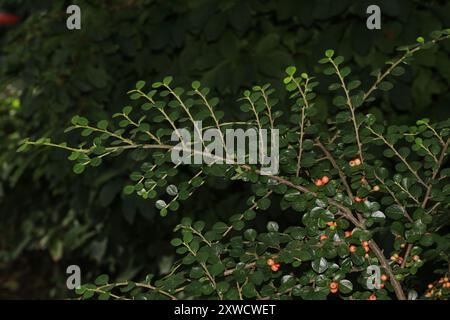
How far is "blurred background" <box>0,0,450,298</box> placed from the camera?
129 inches

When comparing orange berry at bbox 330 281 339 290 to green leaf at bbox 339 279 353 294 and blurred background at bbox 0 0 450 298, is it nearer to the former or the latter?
green leaf at bbox 339 279 353 294

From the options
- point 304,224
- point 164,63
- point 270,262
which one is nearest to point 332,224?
point 304,224

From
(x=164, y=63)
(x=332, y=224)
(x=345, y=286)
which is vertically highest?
(x=164, y=63)

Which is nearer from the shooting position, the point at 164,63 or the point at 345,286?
the point at 345,286

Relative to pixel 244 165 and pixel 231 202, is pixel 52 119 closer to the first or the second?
pixel 231 202

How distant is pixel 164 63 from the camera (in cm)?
363

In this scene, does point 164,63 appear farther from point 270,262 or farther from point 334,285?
point 334,285

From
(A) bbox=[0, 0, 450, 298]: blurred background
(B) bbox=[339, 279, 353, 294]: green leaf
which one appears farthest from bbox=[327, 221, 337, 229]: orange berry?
(A) bbox=[0, 0, 450, 298]: blurred background

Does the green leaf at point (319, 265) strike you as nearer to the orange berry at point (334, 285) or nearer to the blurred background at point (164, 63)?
the orange berry at point (334, 285)

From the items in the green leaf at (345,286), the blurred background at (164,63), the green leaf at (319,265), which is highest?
the blurred background at (164,63)

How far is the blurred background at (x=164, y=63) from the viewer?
10.8 feet

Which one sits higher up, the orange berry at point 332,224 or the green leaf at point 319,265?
the orange berry at point 332,224

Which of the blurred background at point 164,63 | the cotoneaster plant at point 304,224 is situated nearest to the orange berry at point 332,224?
the cotoneaster plant at point 304,224

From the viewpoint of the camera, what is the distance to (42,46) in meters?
4.02
